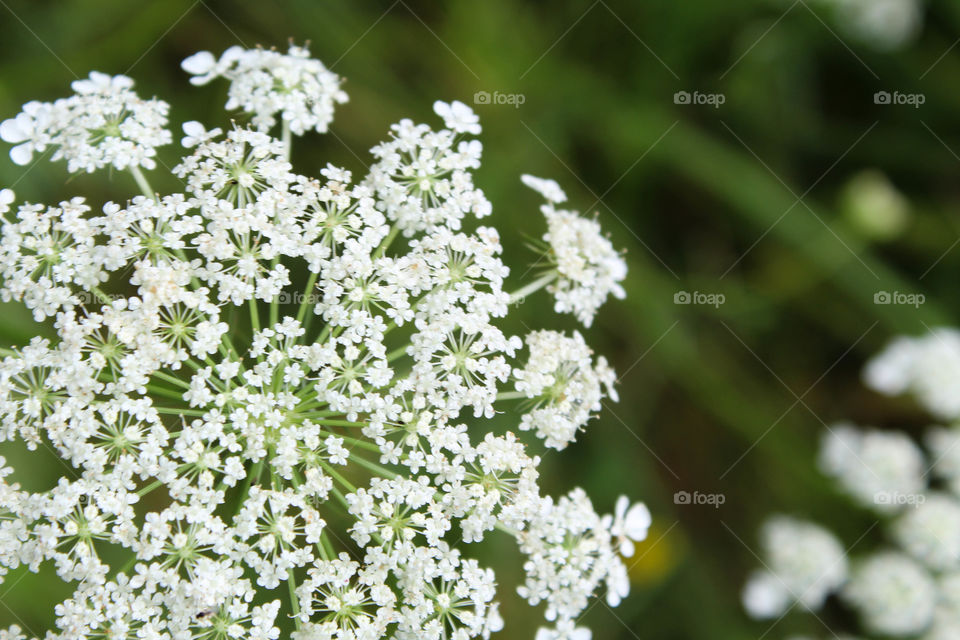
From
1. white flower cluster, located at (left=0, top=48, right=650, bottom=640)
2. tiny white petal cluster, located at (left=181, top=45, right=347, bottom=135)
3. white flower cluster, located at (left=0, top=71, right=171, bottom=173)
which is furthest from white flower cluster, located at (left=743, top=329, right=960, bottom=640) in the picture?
white flower cluster, located at (left=0, top=71, right=171, bottom=173)

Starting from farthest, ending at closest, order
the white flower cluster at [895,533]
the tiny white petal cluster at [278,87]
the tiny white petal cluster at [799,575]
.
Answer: the tiny white petal cluster at [799,575] → the white flower cluster at [895,533] → the tiny white petal cluster at [278,87]

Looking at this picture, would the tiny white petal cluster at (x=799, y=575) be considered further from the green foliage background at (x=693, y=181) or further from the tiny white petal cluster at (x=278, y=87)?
the tiny white petal cluster at (x=278, y=87)

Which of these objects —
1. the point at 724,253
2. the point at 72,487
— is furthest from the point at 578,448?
the point at 72,487

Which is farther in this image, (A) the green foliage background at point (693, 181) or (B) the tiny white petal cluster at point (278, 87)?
(A) the green foliage background at point (693, 181)

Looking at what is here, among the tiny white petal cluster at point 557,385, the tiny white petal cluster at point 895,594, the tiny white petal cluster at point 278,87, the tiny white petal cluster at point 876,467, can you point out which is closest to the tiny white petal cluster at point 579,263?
the tiny white petal cluster at point 557,385

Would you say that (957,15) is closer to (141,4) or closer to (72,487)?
A: (141,4)

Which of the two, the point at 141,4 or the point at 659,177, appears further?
the point at 659,177
